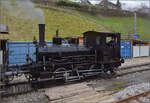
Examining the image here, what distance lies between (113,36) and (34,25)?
1617 cm

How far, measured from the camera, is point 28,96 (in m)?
5.59

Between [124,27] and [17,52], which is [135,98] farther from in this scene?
[124,27]

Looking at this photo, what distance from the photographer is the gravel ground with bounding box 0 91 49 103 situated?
5152mm

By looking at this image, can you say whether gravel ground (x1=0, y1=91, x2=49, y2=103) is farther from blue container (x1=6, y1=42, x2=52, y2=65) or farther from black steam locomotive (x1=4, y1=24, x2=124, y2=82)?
blue container (x1=6, y1=42, x2=52, y2=65)

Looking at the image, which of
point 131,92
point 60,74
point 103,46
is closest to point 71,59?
Result: point 60,74

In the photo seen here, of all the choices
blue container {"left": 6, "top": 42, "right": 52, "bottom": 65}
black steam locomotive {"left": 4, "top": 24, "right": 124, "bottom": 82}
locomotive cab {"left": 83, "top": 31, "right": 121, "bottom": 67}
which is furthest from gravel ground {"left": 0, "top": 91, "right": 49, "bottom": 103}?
blue container {"left": 6, "top": 42, "right": 52, "bottom": 65}

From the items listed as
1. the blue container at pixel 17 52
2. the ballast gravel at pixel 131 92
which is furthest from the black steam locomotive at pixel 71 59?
the blue container at pixel 17 52

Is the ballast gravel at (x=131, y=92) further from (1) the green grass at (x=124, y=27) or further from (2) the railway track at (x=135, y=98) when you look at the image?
(1) the green grass at (x=124, y=27)

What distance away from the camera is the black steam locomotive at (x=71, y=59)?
6.49 m

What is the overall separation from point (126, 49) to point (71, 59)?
1219cm

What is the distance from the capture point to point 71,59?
7.27 meters

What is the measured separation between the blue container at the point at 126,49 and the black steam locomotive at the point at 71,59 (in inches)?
354

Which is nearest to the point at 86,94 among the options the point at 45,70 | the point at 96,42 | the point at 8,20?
the point at 45,70

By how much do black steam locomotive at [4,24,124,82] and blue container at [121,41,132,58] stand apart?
900 cm
